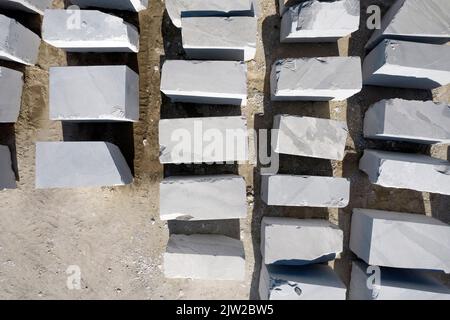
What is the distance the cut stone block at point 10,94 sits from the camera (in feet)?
11.5

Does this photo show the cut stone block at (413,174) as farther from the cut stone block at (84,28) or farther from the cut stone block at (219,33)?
the cut stone block at (84,28)

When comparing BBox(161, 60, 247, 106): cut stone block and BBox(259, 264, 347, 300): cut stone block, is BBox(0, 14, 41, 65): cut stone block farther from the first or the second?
BBox(259, 264, 347, 300): cut stone block

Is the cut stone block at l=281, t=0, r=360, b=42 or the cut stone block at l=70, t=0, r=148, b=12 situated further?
the cut stone block at l=70, t=0, r=148, b=12

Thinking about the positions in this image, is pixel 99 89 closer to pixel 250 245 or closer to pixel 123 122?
pixel 123 122

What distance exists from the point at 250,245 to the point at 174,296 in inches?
44.8

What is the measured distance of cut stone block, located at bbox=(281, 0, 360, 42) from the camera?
3289mm

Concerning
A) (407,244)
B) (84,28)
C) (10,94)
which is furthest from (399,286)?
(10,94)

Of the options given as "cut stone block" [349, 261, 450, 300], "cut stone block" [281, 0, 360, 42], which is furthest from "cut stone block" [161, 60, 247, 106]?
"cut stone block" [349, 261, 450, 300]

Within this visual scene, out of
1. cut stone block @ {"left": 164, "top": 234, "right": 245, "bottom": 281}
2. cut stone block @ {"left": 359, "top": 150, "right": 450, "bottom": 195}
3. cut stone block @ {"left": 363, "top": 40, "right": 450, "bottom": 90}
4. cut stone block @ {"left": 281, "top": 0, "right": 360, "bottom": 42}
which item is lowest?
cut stone block @ {"left": 164, "top": 234, "right": 245, "bottom": 281}

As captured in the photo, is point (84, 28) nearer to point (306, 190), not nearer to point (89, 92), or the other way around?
point (89, 92)

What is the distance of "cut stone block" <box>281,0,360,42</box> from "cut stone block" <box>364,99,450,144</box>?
0.92 meters

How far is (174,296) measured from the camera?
3.95 metres

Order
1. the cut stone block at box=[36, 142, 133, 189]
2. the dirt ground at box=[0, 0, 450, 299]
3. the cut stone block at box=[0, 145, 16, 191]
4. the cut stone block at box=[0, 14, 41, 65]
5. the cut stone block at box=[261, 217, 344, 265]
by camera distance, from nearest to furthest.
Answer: the cut stone block at box=[36, 142, 133, 189] → the cut stone block at box=[0, 14, 41, 65] → the cut stone block at box=[261, 217, 344, 265] → the cut stone block at box=[0, 145, 16, 191] → the dirt ground at box=[0, 0, 450, 299]

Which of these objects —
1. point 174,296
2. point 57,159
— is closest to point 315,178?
point 174,296
